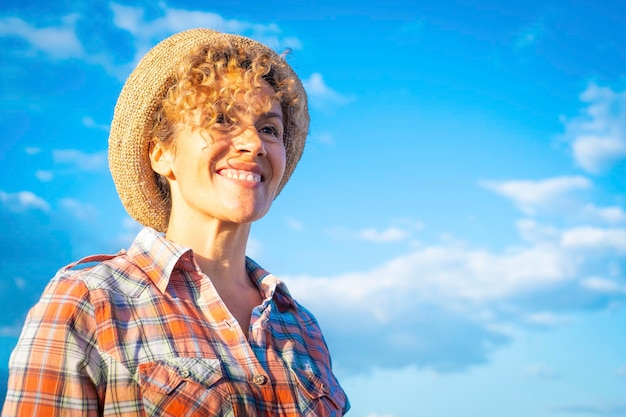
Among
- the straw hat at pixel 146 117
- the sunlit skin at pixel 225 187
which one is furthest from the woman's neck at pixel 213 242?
the straw hat at pixel 146 117

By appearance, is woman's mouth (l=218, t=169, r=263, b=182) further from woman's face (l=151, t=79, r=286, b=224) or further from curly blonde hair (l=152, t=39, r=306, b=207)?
curly blonde hair (l=152, t=39, r=306, b=207)

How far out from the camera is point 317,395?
10.1ft

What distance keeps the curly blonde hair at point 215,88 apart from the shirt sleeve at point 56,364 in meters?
0.96

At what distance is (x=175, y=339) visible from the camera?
9.12 feet

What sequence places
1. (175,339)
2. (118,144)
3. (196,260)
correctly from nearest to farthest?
(175,339)
(196,260)
(118,144)

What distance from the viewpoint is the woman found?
2.61 meters

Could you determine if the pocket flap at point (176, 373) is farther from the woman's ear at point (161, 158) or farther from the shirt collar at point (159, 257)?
the woman's ear at point (161, 158)

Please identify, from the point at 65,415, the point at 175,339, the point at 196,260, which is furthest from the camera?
the point at 196,260

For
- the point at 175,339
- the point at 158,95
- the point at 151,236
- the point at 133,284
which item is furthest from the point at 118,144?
the point at 175,339

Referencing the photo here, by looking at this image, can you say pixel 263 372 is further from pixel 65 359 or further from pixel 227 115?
pixel 227 115

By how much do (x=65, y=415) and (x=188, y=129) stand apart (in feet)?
4.29

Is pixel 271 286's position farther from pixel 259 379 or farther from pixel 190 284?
pixel 259 379

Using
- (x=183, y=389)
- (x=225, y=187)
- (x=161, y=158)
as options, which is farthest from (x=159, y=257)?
(x=183, y=389)

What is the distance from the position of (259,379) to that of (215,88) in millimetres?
1304
